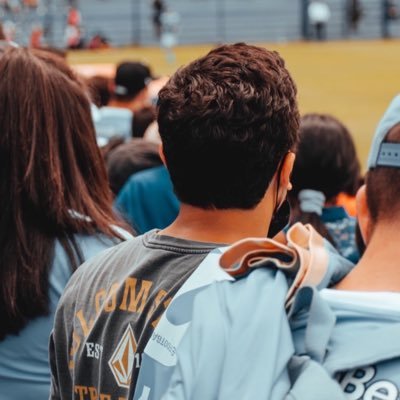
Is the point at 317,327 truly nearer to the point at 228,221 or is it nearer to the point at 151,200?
the point at 228,221

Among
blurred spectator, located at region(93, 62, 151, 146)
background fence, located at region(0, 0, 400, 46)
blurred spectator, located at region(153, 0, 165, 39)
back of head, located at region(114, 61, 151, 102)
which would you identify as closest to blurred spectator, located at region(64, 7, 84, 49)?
background fence, located at region(0, 0, 400, 46)

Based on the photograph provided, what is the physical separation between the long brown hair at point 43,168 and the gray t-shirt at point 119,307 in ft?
1.58

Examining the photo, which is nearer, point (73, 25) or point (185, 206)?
point (185, 206)

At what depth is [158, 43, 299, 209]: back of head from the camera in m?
1.97

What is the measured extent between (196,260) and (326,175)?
1.96 meters

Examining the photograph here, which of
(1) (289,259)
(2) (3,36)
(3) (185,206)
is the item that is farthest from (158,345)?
(2) (3,36)

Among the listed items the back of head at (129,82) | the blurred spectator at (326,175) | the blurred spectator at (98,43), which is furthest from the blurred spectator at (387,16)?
the blurred spectator at (326,175)

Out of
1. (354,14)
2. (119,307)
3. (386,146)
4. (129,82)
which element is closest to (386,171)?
(386,146)

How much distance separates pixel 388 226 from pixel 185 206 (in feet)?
1.52

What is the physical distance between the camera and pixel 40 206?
2723 mm

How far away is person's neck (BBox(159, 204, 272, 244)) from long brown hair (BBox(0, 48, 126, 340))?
2.24ft

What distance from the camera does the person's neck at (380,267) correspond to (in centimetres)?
175

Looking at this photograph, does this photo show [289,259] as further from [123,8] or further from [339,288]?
[123,8]

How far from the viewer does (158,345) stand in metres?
1.75
